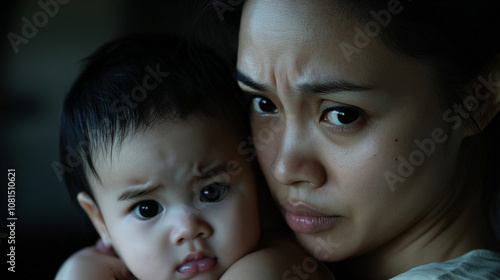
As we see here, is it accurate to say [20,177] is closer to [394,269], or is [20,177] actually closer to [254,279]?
[254,279]

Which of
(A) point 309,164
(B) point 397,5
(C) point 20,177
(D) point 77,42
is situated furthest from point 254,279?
(D) point 77,42

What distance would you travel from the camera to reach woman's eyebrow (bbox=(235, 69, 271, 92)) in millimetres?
1022

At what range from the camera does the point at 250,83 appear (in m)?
1.05

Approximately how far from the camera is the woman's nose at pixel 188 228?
107 cm

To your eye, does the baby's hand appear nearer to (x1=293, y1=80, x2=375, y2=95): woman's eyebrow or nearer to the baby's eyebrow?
the baby's eyebrow

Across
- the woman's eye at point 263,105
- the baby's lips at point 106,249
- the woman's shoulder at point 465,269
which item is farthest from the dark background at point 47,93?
the woman's shoulder at point 465,269

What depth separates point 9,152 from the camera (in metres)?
1.44

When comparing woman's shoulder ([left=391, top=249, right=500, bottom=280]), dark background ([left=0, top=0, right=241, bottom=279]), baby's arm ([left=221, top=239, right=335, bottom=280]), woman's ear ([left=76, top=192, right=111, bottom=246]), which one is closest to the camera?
woman's shoulder ([left=391, top=249, right=500, bottom=280])

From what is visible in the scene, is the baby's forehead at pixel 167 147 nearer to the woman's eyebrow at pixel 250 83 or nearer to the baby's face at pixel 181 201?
the baby's face at pixel 181 201

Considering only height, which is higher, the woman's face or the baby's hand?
the woman's face

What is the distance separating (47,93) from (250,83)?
0.69 metres

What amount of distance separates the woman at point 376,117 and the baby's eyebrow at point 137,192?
21cm

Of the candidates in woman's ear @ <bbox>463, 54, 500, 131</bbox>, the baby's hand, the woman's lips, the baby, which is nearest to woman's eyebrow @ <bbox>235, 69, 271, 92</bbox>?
the baby

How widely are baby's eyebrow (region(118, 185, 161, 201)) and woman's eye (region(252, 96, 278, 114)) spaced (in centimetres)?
24
